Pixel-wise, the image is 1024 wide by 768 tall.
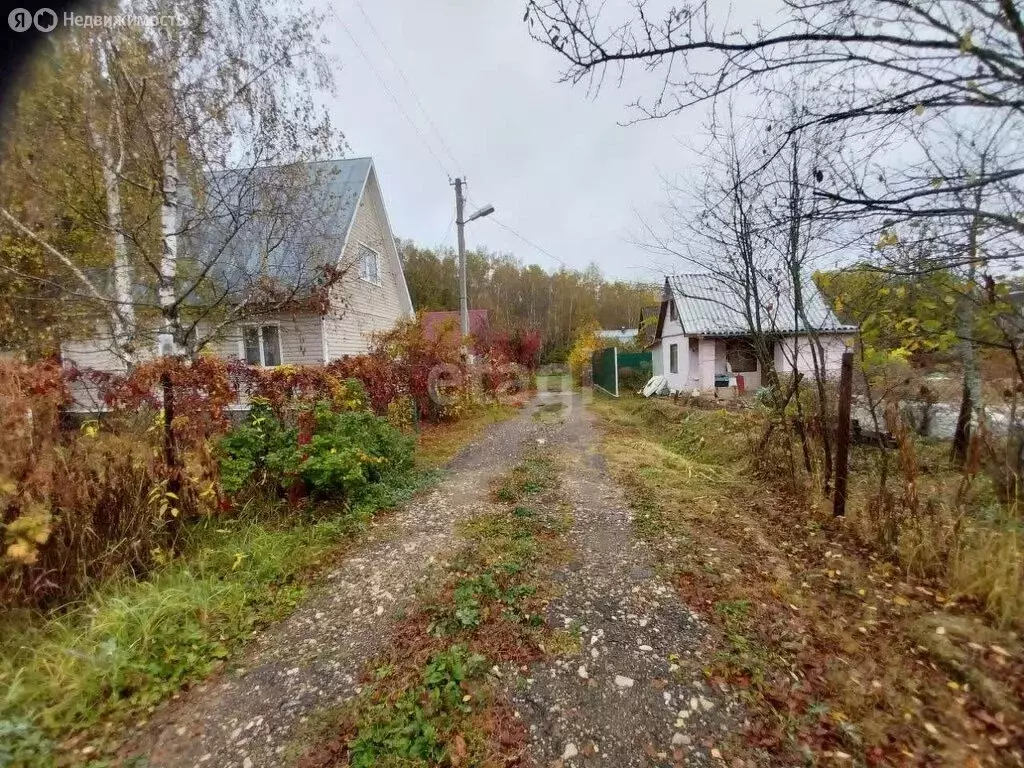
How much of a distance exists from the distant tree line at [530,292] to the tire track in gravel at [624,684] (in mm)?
28784

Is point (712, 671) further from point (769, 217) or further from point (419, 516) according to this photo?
point (769, 217)

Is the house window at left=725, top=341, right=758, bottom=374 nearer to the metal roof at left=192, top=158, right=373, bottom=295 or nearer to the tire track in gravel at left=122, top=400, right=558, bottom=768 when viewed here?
the metal roof at left=192, top=158, right=373, bottom=295

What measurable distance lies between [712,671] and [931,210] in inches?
115

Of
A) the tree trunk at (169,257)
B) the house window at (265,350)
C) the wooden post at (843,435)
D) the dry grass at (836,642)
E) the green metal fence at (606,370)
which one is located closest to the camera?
the dry grass at (836,642)

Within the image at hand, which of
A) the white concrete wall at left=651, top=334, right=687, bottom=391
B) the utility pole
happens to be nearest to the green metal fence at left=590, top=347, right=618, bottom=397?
the white concrete wall at left=651, top=334, right=687, bottom=391

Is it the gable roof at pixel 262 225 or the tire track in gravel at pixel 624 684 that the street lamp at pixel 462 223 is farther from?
the tire track in gravel at pixel 624 684

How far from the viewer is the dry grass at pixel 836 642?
1706mm

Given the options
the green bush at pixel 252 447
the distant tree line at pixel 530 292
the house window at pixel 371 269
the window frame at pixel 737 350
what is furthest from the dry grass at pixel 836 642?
the distant tree line at pixel 530 292

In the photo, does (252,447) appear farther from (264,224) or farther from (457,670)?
(264,224)

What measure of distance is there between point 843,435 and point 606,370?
12148mm

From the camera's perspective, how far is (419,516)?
14.1 ft

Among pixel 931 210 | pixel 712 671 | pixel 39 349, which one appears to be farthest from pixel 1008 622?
pixel 39 349

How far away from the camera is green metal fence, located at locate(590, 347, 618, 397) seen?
49.2 feet

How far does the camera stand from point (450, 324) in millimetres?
9969
